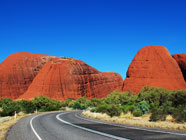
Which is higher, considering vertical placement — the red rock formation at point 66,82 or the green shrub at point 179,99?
the red rock formation at point 66,82

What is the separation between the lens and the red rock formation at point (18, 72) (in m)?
94.8

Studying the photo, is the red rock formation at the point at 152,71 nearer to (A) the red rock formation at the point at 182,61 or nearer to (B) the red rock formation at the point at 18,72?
(A) the red rock formation at the point at 182,61

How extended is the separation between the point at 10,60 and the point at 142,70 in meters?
69.1

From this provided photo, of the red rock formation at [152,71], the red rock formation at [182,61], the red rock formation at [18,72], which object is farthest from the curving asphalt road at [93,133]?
the red rock formation at [18,72]

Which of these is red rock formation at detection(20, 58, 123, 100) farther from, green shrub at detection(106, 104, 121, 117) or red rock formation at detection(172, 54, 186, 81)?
green shrub at detection(106, 104, 121, 117)

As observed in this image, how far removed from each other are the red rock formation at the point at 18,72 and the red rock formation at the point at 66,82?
9.44 metres

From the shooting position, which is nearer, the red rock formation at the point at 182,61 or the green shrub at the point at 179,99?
the green shrub at the point at 179,99

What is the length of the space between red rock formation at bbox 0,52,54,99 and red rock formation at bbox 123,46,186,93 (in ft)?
178

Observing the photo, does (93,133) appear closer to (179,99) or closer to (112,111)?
(112,111)

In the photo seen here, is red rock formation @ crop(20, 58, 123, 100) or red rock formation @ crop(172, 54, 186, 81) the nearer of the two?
red rock formation @ crop(172, 54, 186, 81)

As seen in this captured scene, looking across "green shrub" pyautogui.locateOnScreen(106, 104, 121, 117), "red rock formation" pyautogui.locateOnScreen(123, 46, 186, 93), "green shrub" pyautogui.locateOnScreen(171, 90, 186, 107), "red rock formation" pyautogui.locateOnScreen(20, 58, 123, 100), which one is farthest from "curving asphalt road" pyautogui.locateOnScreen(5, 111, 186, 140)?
"red rock formation" pyautogui.locateOnScreen(20, 58, 123, 100)

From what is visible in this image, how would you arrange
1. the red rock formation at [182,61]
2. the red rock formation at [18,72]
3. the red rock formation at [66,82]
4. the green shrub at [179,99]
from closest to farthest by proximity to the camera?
the green shrub at [179,99] < the red rock formation at [182,61] < the red rock formation at [66,82] < the red rock formation at [18,72]

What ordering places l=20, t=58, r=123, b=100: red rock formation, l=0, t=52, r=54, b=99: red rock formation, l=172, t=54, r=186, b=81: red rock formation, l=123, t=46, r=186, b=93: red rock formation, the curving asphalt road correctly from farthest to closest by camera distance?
l=0, t=52, r=54, b=99: red rock formation, l=20, t=58, r=123, b=100: red rock formation, l=172, t=54, r=186, b=81: red rock formation, l=123, t=46, r=186, b=93: red rock formation, the curving asphalt road

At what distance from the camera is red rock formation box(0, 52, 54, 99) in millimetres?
94750
